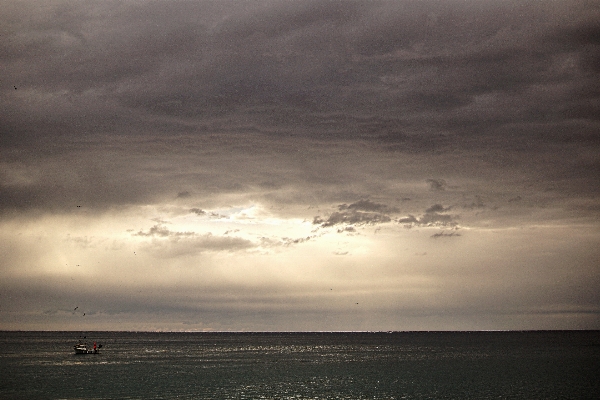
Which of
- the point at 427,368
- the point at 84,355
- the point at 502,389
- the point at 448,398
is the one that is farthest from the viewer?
the point at 84,355

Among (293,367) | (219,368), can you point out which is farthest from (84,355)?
(293,367)

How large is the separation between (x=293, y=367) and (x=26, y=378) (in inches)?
2301

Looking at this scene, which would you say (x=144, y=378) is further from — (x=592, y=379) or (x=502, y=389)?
(x=592, y=379)

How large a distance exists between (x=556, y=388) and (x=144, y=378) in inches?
2836

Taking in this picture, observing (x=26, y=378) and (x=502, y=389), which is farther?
(x=26, y=378)

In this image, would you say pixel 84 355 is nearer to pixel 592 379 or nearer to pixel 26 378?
pixel 26 378

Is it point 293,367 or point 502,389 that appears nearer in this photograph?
point 502,389

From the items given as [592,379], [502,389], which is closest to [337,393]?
[502,389]

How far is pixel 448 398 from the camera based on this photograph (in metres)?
83.3

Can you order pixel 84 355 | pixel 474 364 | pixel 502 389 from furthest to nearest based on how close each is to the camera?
pixel 84 355
pixel 474 364
pixel 502 389

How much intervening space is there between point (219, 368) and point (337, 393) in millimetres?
52372

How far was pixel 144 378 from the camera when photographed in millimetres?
107812

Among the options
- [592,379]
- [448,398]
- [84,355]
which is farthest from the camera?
[84,355]

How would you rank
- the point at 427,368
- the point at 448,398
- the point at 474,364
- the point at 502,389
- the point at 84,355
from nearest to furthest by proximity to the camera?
1. the point at 448,398
2. the point at 502,389
3. the point at 427,368
4. the point at 474,364
5. the point at 84,355
